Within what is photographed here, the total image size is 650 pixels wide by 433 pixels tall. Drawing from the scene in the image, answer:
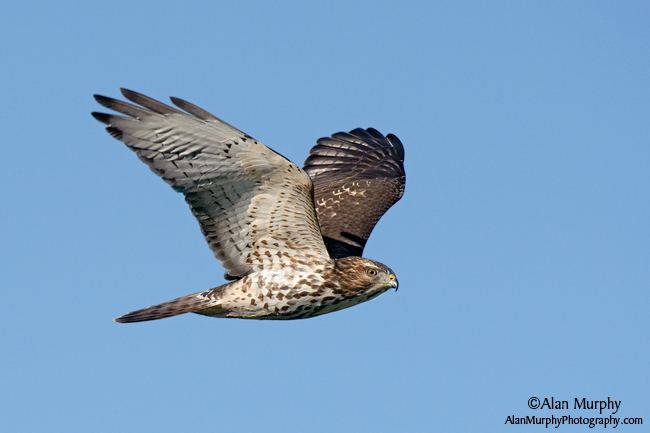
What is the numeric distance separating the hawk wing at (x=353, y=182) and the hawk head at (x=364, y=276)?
981 millimetres

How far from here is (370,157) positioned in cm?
1617

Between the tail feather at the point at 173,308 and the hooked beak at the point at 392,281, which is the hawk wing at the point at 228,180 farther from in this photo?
the hooked beak at the point at 392,281

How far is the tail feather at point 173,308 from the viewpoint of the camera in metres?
11.7

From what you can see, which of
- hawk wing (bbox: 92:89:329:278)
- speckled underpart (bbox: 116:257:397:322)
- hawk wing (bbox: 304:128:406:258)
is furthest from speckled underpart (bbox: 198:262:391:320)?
hawk wing (bbox: 304:128:406:258)

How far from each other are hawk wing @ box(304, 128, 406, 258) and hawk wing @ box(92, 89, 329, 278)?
128cm

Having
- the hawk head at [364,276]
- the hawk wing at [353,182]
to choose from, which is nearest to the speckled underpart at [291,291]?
the hawk head at [364,276]

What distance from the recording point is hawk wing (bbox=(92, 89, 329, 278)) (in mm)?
10719

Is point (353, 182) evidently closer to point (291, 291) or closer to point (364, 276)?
point (364, 276)

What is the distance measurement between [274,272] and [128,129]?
2.21m

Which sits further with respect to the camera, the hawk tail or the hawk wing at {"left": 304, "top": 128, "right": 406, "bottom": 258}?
the hawk wing at {"left": 304, "top": 128, "right": 406, "bottom": 258}

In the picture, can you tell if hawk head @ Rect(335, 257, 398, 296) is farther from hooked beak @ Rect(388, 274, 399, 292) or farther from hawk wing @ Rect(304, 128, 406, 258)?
hawk wing @ Rect(304, 128, 406, 258)

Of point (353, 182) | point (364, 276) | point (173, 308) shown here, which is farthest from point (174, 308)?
point (353, 182)

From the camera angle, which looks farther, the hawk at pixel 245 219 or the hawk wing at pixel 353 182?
the hawk wing at pixel 353 182

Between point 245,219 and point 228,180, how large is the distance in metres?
0.60
